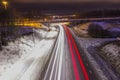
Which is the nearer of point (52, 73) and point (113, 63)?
point (52, 73)

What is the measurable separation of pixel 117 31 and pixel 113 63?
3255 centimetres

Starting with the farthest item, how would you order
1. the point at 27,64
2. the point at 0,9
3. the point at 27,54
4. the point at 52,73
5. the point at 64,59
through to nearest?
1. the point at 0,9
2. the point at 27,54
3. the point at 64,59
4. the point at 27,64
5. the point at 52,73

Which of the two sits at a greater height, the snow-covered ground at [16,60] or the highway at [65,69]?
the snow-covered ground at [16,60]

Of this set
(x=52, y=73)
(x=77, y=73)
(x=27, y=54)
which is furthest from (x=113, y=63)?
(x=27, y=54)

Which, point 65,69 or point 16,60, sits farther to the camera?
point 16,60

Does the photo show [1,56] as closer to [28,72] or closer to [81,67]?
[28,72]

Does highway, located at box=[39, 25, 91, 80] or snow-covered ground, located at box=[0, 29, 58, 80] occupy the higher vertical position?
snow-covered ground, located at box=[0, 29, 58, 80]

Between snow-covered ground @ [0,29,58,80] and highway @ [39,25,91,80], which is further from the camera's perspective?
snow-covered ground @ [0,29,58,80]

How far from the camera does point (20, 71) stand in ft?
78.7

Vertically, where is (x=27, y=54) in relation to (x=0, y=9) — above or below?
below

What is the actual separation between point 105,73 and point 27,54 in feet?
48.7

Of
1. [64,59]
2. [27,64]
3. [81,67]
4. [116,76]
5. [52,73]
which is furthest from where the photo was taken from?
[64,59]

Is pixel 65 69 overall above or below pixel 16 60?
below

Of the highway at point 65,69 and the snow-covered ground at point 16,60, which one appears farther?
the snow-covered ground at point 16,60
